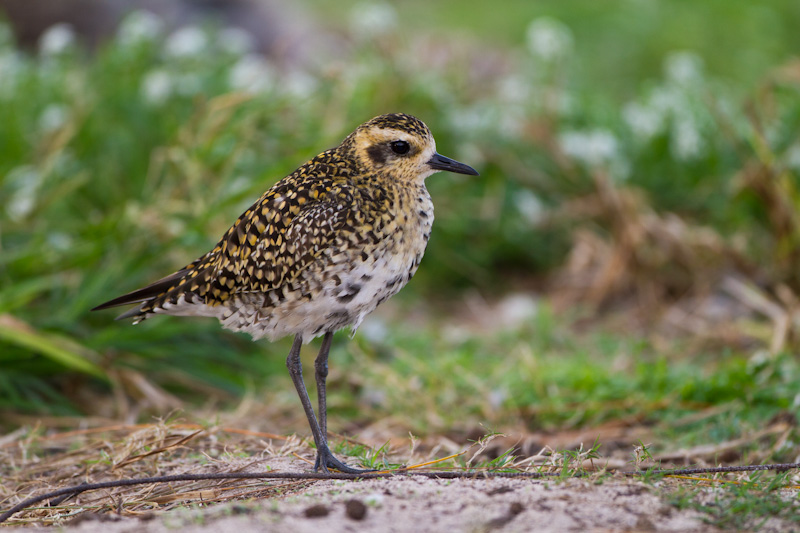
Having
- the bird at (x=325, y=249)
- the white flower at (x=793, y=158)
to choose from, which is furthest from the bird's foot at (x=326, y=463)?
the white flower at (x=793, y=158)

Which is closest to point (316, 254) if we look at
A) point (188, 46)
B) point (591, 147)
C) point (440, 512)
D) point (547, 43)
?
point (440, 512)

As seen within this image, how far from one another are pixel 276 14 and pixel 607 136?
7.76 metres

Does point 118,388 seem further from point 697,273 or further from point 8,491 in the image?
point 697,273

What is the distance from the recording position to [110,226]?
5.40 m

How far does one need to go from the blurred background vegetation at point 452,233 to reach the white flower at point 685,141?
20 millimetres

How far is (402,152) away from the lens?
3711 millimetres

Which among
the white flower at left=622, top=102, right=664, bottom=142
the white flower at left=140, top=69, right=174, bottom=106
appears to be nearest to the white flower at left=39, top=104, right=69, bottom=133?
the white flower at left=140, top=69, right=174, bottom=106

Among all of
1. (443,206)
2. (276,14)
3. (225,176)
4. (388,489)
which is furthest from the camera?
(276,14)

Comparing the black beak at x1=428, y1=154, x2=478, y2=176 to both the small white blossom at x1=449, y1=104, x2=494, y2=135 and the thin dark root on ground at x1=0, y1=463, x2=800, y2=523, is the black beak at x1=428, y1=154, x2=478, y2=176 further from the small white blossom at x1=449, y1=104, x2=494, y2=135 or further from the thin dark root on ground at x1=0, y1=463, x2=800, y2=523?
the small white blossom at x1=449, y1=104, x2=494, y2=135

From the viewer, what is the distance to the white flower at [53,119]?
21.9 feet

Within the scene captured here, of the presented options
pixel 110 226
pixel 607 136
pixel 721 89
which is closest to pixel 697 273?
pixel 607 136

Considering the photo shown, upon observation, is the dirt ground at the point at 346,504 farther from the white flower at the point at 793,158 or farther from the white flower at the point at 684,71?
the white flower at the point at 684,71

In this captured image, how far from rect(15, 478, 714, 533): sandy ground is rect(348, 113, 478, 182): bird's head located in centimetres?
128

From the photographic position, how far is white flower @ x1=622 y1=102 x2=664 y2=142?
8062 millimetres
